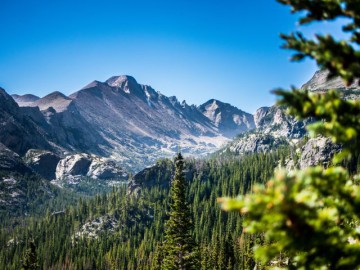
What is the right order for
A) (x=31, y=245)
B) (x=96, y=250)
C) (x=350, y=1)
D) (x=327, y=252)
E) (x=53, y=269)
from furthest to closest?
(x=96, y=250), (x=53, y=269), (x=31, y=245), (x=350, y=1), (x=327, y=252)

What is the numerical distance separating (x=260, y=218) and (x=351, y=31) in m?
3.87

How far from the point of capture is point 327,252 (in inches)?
201

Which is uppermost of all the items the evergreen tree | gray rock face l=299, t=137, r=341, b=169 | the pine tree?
gray rock face l=299, t=137, r=341, b=169

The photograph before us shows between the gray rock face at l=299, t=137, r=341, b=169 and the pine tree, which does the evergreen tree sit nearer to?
the pine tree

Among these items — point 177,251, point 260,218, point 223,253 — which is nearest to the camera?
point 260,218

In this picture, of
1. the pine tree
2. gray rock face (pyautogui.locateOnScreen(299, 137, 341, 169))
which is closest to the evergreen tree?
the pine tree

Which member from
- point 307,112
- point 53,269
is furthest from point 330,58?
point 53,269

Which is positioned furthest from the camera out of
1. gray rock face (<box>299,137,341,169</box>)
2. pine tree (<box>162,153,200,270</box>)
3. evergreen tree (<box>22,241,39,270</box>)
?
gray rock face (<box>299,137,341,169</box>)

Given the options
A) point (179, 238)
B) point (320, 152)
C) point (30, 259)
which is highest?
point (320, 152)

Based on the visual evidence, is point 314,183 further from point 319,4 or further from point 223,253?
point 223,253

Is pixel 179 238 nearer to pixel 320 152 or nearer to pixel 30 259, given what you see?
pixel 30 259

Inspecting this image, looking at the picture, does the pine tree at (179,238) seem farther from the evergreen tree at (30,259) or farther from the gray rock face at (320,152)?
the gray rock face at (320,152)

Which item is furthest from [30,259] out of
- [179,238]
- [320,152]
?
[320,152]

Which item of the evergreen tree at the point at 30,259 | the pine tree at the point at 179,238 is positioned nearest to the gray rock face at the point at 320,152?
the pine tree at the point at 179,238
